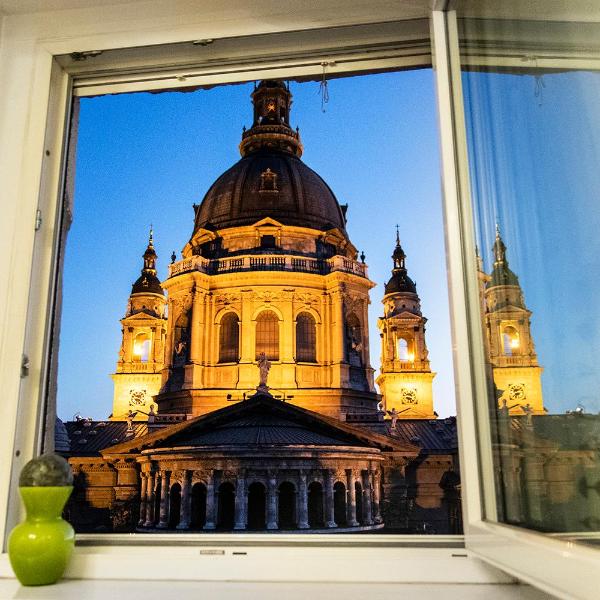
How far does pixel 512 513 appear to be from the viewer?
124 centimetres

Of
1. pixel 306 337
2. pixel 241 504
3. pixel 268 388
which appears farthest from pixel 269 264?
pixel 241 504

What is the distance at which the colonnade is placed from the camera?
16141 mm

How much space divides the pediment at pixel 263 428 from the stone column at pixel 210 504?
1.00 metres

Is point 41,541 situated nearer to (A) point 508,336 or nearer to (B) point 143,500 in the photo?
(A) point 508,336

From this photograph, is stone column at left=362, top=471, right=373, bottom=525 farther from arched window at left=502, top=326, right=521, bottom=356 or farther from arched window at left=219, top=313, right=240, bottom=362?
arched window at left=502, top=326, right=521, bottom=356

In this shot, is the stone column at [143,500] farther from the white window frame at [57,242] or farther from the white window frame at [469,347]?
the white window frame at [469,347]

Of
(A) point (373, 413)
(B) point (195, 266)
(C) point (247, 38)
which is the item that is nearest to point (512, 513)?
(C) point (247, 38)

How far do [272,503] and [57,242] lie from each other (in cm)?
1518

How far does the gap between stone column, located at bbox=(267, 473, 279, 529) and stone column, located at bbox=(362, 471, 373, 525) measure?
2340mm

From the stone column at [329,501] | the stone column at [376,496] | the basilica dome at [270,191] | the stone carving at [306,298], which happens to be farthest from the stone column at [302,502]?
the basilica dome at [270,191]

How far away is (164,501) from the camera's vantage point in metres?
16.6

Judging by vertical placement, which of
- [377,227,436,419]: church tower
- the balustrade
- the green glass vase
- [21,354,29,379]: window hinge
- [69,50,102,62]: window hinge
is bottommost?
the green glass vase

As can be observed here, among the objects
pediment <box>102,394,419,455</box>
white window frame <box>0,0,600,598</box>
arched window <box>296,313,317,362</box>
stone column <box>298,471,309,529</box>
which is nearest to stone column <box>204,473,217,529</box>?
pediment <box>102,394,419,455</box>

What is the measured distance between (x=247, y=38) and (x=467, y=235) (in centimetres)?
90
